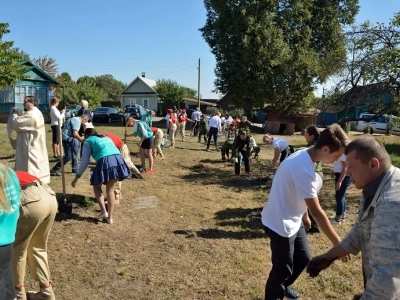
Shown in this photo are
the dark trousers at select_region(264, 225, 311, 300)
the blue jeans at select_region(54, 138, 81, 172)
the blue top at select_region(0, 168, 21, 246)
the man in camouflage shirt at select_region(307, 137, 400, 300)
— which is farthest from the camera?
the blue jeans at select_region(54, 138, 81, 172)

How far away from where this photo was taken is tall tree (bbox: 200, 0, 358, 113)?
26.8m

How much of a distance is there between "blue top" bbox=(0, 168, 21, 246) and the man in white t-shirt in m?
1.91

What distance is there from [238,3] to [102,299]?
88.6 ft

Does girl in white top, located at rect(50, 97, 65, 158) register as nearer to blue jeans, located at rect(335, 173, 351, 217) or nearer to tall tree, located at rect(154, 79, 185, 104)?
blue jeans, located at rect(335, 173, 351, 217)

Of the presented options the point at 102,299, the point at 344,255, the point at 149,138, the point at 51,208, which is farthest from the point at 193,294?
the point at 149,138

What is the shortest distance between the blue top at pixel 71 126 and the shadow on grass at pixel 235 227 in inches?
159

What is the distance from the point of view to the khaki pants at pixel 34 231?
304 cm

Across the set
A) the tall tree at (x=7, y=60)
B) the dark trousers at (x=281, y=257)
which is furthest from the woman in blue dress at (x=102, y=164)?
the tall tree at (x=7, y=60)

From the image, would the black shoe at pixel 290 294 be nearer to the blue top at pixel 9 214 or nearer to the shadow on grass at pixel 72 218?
the blue top at pixel 9 214

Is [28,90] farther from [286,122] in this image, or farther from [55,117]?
[55,117]

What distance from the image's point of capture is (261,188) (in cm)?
909

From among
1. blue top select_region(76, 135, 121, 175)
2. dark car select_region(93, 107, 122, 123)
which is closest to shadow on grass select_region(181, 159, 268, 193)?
blue top select_region(76, 135, 121, 175)

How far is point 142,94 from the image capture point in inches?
2344

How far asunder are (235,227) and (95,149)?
260 cm
